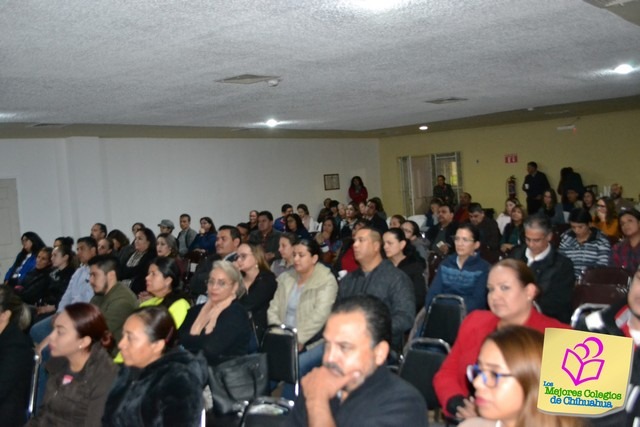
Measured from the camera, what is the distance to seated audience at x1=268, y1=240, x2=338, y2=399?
4.03 m

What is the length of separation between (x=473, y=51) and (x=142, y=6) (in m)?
2.64

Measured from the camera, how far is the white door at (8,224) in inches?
404

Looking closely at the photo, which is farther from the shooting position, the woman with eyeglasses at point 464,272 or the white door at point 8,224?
the white door at point 8,224

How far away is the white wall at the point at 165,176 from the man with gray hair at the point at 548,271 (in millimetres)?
8453

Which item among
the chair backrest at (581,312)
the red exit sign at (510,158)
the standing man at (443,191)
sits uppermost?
the red exit sign at (510,158)

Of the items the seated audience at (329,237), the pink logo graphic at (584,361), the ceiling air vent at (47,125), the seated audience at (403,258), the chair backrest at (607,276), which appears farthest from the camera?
the ceiling air vent at (47,125)

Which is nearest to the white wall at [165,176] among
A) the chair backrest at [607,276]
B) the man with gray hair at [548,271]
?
the man with gray hair at [548,271]

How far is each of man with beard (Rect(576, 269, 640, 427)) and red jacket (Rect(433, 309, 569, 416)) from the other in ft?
0.66

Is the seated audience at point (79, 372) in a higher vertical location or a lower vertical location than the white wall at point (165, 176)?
lower

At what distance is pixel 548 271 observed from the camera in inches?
164

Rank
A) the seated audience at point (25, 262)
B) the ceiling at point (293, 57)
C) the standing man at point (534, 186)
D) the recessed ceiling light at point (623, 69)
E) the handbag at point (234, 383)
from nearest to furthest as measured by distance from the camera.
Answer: the handbag at point (234, 383) < the ceiling at point (293, 57) < the recessed ceiling light at point (623, 69) < the seated audience at point (25, 262) < the standing man at point (534, 186)

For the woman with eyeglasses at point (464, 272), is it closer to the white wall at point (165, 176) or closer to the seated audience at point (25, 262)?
the seated audience at point (25, 262)

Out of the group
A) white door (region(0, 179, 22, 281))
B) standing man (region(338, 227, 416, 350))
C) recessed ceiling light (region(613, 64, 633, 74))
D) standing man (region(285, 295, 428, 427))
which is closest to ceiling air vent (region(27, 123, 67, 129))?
white door (region(0, 179, 22, 281))

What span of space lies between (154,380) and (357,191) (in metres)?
12.4
